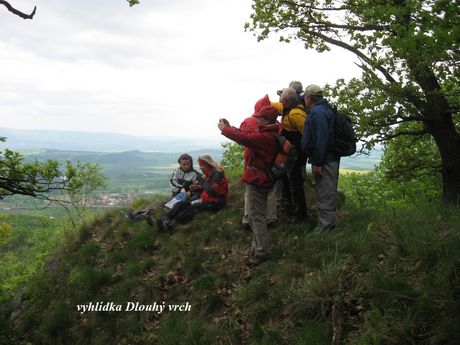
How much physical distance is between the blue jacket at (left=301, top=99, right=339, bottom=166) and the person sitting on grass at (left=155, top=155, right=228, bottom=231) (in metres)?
3.54

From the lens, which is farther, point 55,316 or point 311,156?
point 55,316

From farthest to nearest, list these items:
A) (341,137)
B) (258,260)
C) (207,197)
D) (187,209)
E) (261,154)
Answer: (207,197), (187,209), (258,260), (341,137), (261,154)

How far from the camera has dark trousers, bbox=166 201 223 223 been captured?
29.5ft

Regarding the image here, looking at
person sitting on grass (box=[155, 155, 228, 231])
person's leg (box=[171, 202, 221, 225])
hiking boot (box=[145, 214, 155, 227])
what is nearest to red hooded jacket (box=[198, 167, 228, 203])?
person sitting on grass (box=[155, 155, 228, 231])

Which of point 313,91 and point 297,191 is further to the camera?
point 297,191

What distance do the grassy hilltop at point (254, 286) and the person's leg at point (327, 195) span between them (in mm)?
251

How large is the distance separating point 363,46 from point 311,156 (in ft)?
16.8

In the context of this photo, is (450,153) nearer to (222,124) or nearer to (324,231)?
(324,231)

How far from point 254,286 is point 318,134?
256 centimetres

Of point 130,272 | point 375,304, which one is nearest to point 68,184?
point 130,272

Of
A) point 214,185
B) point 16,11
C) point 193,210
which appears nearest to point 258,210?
point 214,185

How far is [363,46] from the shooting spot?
9570 millimetres

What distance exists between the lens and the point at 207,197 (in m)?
9.21

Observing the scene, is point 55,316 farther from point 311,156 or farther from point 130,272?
point 311,156
